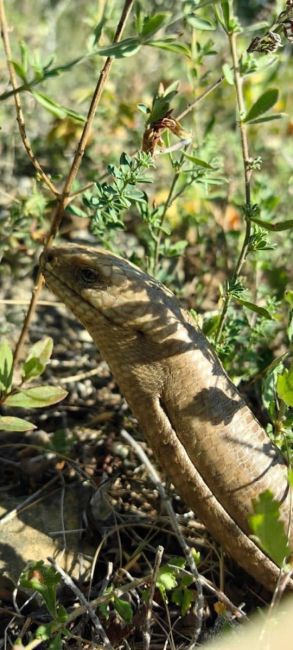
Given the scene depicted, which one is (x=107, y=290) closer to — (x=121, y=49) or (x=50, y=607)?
(x=121, y=49)

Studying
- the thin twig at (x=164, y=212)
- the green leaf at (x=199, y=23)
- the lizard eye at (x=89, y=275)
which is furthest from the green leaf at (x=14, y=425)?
the green leaf at (x=199, y=23)

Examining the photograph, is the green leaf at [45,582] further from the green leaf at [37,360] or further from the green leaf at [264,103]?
the green leaf at [264,103]

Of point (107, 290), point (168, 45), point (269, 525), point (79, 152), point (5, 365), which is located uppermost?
point (168, 45)

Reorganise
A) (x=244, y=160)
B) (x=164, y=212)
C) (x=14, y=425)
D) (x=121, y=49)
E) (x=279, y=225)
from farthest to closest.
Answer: (x=164, y=212) < (x=244, y=160) < (x=14, y=425) < (x=279, y=225) < (x=121, y=49)

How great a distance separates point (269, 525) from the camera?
147 centimetres

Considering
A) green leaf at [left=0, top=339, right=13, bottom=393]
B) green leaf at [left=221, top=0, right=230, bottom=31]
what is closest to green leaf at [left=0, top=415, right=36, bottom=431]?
green leaf at [left=0, top=339, right=13, bottom=393]

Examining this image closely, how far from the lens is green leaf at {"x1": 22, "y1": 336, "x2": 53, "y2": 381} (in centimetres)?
215

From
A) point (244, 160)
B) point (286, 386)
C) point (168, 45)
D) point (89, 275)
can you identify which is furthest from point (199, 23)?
point (286, 386)

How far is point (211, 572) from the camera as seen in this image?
7.25ft

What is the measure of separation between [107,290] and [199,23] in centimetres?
72

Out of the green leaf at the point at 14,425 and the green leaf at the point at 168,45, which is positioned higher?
the green leaf at the point at 168,45

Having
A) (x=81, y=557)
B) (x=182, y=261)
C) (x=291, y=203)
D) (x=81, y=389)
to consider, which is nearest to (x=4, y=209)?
(x=182, y=261)

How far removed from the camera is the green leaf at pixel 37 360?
2.15 meters

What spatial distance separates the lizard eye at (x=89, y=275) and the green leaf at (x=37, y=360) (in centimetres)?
21
